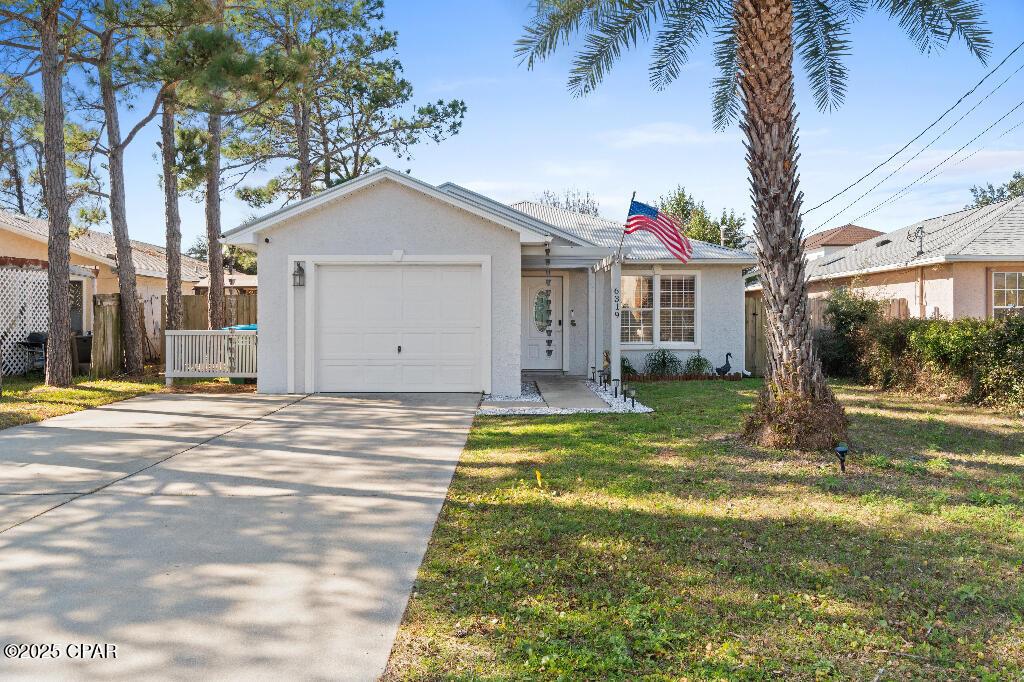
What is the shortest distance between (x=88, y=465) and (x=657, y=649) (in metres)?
6.28

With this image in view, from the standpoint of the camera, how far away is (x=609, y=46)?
31.7 feet

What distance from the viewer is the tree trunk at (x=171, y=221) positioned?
59.2 feet

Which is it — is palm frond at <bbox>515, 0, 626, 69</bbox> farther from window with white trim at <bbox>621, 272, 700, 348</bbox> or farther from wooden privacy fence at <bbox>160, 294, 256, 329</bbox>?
wooden privacy fence at <bbox>160, 294, 256, 329</bbox>

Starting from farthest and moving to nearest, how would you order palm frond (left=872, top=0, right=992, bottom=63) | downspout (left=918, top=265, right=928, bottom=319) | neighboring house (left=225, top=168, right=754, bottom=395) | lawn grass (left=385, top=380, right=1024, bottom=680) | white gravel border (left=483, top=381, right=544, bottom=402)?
downspout (left=918, top=265, right=928, bottom=319), neighboring house (left=225, top=168, right=754, bottom=395), white gravel border (left=483, top=381, right=544, bottom=402), palm frond (left=872, top=0, right=992, bottom=63), lawn grass (left=385, top=380, right=1024, bottom=680)

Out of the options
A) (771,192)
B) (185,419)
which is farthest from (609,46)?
(185,419)

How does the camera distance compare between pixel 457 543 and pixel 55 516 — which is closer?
pixel 457 543

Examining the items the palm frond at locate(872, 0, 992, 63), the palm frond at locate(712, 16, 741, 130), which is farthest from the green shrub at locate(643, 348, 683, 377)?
the palm frond at locate(872, 0, 992, 63)

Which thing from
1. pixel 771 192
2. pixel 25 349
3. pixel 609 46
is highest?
pixel 609 46

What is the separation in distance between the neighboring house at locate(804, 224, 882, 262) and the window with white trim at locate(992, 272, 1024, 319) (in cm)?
1291

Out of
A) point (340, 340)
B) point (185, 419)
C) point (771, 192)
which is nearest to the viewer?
point (771, 192)

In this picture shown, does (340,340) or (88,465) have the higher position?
(340,340)

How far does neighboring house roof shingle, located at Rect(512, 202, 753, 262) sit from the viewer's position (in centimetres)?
1667

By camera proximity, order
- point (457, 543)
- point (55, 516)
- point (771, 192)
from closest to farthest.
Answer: point (457, 543), point (55, 516), point (771, 192)

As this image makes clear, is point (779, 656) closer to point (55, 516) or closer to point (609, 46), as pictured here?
point (55, 516)
